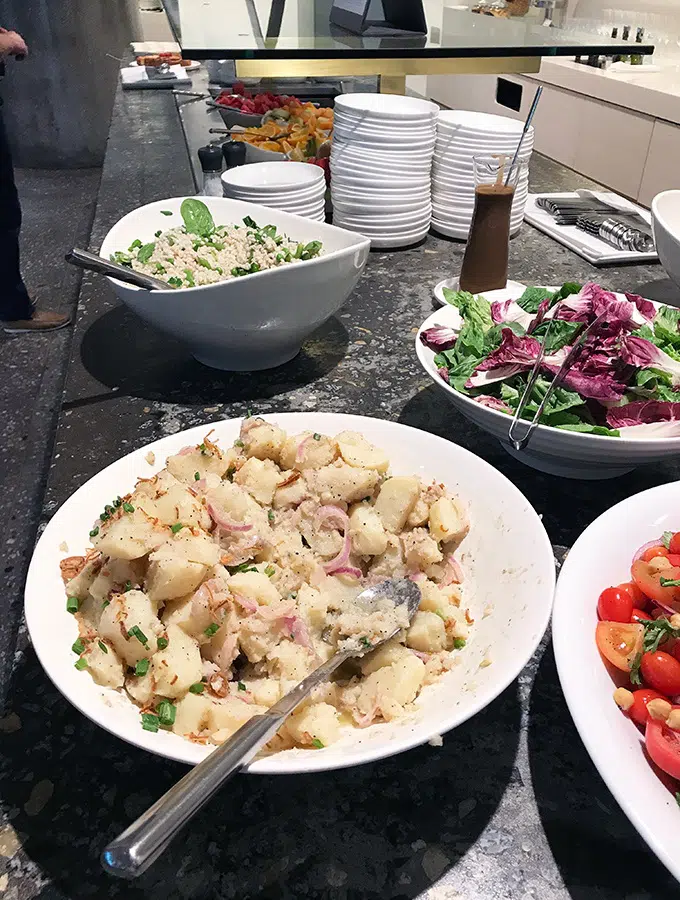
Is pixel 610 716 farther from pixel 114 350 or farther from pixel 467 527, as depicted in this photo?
pixel 114 350

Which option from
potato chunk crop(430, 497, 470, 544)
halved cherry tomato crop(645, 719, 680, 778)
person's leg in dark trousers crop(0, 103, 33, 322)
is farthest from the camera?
person's leg in dark trousers crop(0, 103, 33, 322)

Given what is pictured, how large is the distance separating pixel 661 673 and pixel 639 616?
2.7 inches

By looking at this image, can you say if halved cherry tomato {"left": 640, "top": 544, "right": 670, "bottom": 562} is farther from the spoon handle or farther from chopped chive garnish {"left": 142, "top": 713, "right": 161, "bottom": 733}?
chopped chive garnish {"left": 142, "top": 713, "right": 161, "bottom": 733}

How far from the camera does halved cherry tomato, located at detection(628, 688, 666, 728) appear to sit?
53 centimetres

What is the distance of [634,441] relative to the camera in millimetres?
794

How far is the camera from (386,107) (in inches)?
68.9

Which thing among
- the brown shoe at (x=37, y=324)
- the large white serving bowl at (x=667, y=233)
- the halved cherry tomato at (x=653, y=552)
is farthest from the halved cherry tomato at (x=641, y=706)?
the brown shoe at (x=37, y=324)

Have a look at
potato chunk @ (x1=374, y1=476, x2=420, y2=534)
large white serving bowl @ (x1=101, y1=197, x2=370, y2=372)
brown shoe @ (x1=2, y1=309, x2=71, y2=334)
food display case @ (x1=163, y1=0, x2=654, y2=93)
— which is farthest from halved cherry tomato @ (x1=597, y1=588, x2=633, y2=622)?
brown shoe @ (x1=2, y1=309, x2=71, y2=334)

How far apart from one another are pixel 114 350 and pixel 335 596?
0.79m

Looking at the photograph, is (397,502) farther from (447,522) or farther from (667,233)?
(667,233)

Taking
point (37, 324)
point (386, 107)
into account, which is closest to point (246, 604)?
point (386, 107)

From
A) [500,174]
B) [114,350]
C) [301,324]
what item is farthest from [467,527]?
[500,174]

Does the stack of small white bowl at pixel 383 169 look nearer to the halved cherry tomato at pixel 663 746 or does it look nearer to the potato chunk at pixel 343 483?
the potato chunk at pixel 343 483

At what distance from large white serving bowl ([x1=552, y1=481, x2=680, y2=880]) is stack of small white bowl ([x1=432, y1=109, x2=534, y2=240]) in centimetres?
116
